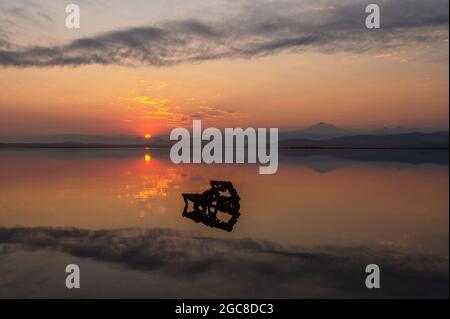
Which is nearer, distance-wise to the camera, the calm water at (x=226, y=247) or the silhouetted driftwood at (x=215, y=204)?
the calm water at (x=226, y=247)

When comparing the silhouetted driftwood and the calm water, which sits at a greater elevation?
the silhouetted driftwood

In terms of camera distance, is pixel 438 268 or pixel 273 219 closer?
pixel 438 268

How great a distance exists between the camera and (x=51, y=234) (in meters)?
20.0

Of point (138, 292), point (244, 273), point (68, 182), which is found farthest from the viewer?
point (68, 182)

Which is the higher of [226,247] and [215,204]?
[215,204]

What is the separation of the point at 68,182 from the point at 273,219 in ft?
88.9

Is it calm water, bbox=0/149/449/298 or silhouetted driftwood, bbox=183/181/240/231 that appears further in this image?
silhouetted driftwood, bbox=183/181/240/231

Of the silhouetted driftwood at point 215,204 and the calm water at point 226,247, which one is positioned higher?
the silhouetted driftwood at point 215,204

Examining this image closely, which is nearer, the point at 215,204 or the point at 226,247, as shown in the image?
the point at 226,247

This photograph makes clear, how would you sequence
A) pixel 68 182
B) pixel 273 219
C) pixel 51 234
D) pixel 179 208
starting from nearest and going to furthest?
pixel 51 234 → pixel 273 219 → pixel 179 208 → pixel 68 182
